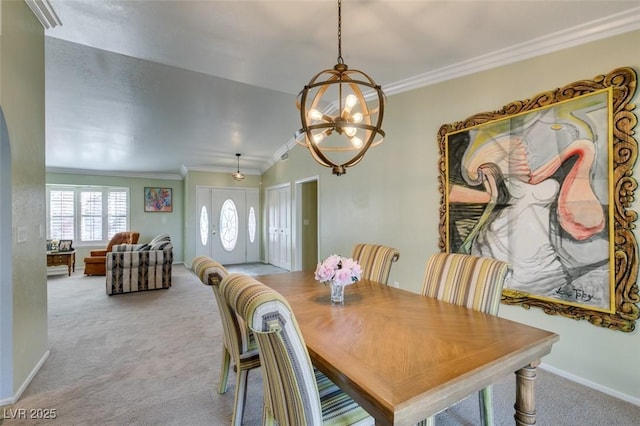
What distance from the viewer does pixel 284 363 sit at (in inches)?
40.6

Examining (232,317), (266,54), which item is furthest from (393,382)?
(266,54)

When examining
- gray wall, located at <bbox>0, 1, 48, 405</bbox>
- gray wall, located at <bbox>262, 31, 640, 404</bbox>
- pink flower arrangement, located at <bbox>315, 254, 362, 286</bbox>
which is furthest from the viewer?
gray wall, located at <bbox>262, 31, 640, 404</bbox>

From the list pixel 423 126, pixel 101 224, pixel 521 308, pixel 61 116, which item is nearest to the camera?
pixel 521 308

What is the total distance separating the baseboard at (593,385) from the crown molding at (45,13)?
4716 millimetres

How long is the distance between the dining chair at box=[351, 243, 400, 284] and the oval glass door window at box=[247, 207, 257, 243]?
5594 millimetres

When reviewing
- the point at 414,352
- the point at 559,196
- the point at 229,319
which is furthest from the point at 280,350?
the point at 559,196

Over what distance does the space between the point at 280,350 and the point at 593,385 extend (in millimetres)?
2559

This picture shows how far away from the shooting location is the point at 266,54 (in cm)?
277

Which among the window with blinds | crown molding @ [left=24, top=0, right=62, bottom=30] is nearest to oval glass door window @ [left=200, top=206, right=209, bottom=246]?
the window with blinds

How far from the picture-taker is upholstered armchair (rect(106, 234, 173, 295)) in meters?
4.80

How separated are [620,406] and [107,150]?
742 cm

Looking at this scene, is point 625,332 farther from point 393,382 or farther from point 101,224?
point 101,224

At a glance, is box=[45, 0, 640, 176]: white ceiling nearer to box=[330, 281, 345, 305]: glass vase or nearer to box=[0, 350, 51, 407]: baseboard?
box=[330, 281, 345, 305]: glass vase

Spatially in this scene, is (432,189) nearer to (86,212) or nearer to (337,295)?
(337,295)
